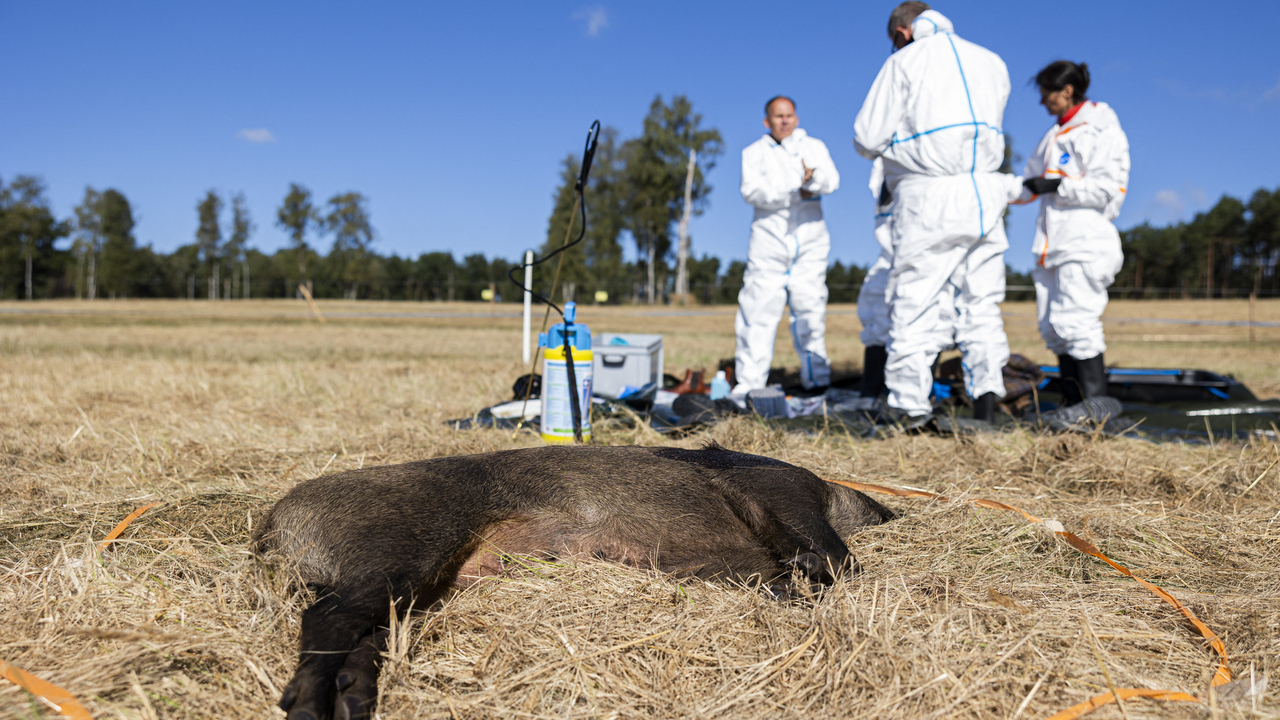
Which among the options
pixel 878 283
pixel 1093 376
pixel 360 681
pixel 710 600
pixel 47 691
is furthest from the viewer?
pixel 878 283

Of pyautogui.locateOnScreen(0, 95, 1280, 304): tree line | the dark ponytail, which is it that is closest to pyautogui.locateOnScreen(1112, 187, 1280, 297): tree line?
pyautogui.locateOnScreen(0, 95, 1280, 304): tree line

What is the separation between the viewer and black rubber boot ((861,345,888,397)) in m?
5.89

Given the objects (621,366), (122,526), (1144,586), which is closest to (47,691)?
(122,526)

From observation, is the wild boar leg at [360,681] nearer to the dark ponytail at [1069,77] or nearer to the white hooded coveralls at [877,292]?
the white hooded coveralls at [877,292]

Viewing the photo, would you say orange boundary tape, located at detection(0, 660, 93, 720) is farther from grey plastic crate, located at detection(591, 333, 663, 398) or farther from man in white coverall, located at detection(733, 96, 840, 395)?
man in white coverall, located at detection(733, 96, 840, 395)

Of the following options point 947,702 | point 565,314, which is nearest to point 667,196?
point 565,314

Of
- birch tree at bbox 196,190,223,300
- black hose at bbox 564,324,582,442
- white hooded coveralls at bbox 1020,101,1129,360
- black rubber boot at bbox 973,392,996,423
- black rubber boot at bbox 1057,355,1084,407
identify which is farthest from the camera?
birch tree at bbox 196,190,223,300

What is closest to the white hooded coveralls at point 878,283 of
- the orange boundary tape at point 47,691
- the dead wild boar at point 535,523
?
the dead wild boar at point 535,523

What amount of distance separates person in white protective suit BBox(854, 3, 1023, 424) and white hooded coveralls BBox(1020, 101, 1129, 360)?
2.39 feet

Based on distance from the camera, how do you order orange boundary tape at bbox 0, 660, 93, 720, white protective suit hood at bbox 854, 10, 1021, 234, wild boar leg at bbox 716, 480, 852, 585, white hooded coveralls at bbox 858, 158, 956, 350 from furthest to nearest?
white hooded coveralls at bbox 858, 158, 956, 350 < white protective suit hood at bbox 854, 10, 1021, 234 < wild boar leg at bbox 716, 480, 852, 585 < orange boundary tape at bbox 0, 660, 93, 720

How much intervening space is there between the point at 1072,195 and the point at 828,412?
95.3 inches

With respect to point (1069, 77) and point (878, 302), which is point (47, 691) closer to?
point (878, 302)

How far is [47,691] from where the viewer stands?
148 cm

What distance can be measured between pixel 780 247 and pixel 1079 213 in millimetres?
2201
